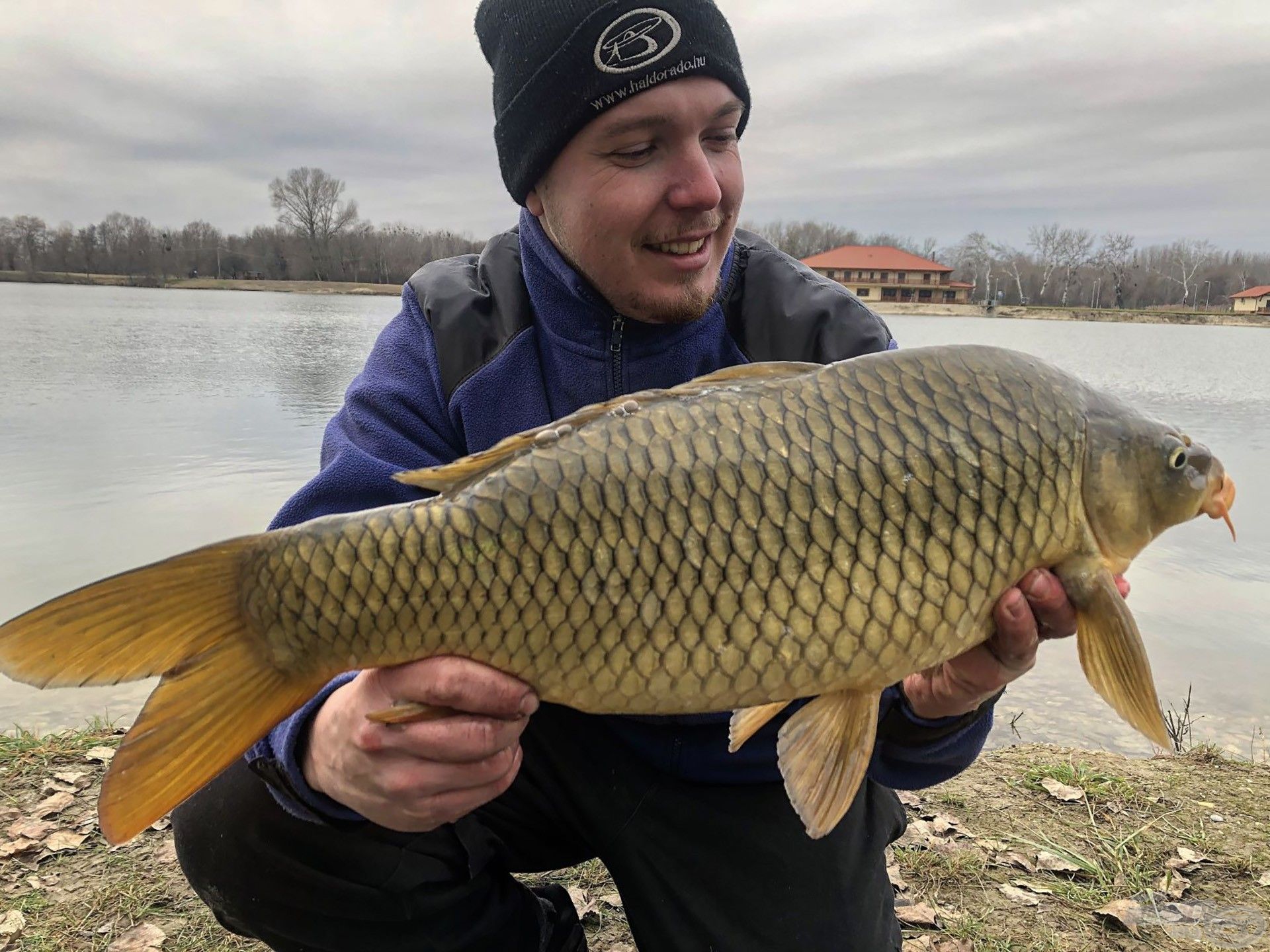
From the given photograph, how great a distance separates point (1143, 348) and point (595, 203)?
1861cm

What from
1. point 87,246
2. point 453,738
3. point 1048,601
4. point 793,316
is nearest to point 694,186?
point 793,316

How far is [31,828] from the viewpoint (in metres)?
1.78

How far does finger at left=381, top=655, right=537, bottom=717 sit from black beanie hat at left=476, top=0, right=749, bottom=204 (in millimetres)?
1016

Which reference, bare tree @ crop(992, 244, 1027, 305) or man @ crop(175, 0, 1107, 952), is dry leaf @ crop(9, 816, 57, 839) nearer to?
man @ crop(175, 0, 1107, 952)

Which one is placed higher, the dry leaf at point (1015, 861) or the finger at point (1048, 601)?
the finger at point (1048, 601)

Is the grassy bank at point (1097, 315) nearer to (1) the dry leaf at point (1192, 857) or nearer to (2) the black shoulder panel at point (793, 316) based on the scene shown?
(1) the dry leaf at point (1192, 857)

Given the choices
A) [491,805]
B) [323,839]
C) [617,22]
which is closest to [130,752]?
[323,839]

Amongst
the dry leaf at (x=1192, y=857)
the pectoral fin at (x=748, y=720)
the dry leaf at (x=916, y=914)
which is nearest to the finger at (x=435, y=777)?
the pectoral fin at (x=748, y=720)

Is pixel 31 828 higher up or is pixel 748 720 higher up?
pixel 748 720

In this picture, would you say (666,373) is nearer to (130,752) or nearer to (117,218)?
(130,752)

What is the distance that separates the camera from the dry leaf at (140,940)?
1481mm

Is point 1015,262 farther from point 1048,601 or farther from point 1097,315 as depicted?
point 1048,601

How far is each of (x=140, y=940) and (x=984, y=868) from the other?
60.5 inches

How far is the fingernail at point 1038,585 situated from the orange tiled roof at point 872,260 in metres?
49.6
